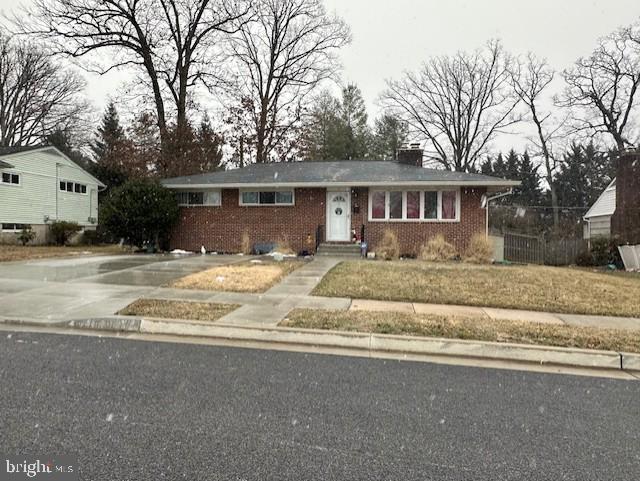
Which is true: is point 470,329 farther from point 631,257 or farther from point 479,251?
point 631,257

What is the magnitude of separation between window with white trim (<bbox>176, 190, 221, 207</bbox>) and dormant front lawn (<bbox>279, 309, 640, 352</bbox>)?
12411mm

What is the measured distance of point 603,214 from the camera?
2469cm

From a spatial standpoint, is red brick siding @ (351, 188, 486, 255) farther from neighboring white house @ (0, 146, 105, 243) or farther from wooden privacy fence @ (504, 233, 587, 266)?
neighboring white house @ (0, 146, 105, 243)

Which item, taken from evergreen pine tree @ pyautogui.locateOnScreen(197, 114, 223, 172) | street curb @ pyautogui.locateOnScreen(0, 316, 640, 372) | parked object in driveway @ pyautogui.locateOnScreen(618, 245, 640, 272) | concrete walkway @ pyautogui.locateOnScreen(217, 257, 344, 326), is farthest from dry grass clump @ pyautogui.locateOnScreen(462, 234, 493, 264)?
evergreen pine tree @ pyautogui.locateOnScreen(197, 114, 223, 172)

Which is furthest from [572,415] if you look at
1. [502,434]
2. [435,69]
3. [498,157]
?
[498,157]

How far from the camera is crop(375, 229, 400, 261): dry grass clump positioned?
15.5m

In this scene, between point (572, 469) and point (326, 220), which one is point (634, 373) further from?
point (326, 220)

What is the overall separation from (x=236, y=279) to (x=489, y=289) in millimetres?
5430

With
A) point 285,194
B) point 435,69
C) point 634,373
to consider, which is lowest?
point 634,373

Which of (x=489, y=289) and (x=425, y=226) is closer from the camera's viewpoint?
(x=489, y=289)

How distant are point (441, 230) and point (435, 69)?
2513 cm

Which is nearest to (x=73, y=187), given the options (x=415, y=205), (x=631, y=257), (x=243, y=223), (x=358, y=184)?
(x=243, y=223)

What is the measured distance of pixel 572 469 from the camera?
2.63 m

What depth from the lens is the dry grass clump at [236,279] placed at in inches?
335
